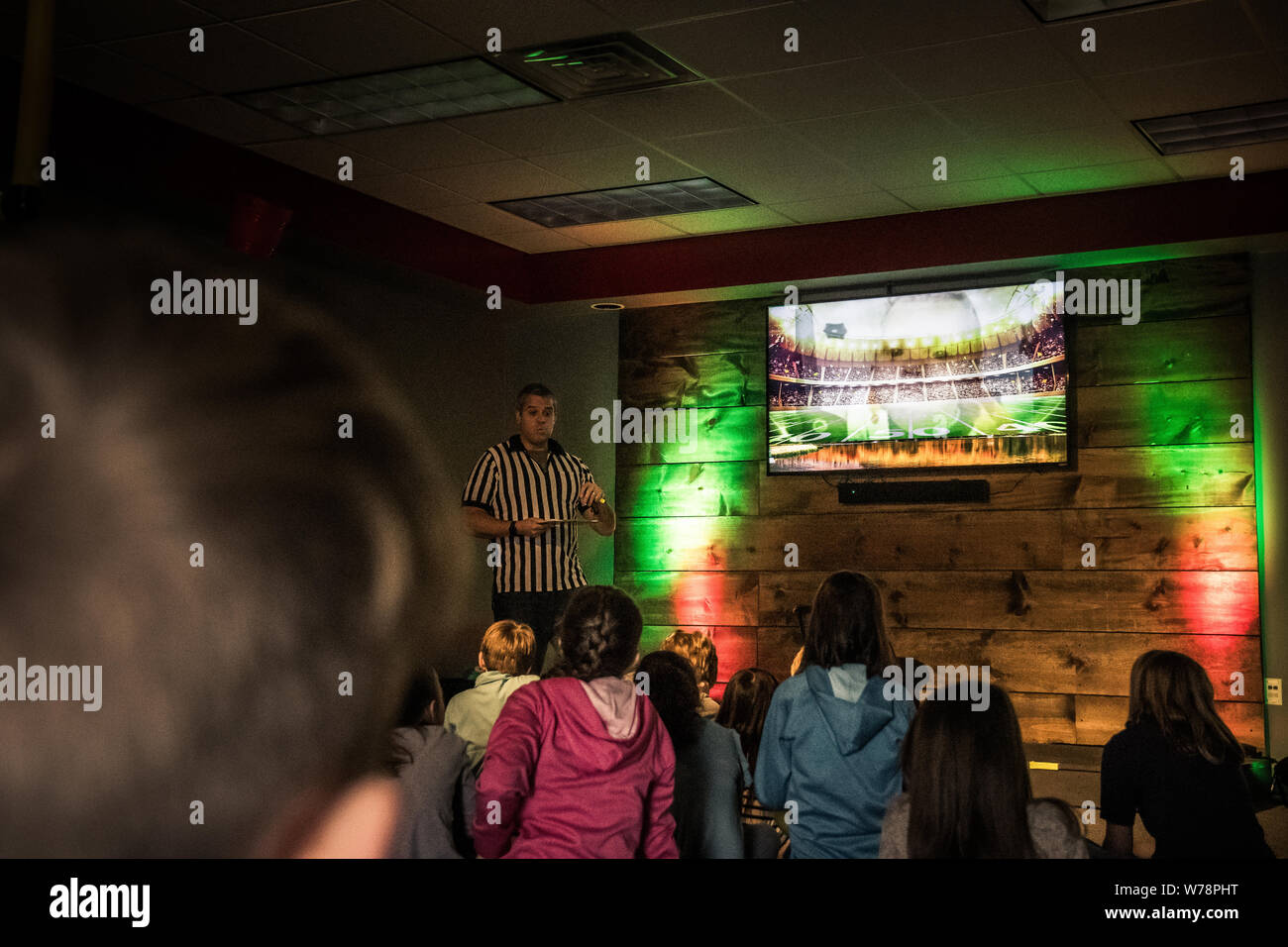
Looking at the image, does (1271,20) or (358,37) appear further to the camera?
(358,37)

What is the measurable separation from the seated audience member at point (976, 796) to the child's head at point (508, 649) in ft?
5.47

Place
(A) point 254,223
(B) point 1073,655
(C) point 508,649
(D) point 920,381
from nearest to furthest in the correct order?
(C) point 508,649, (A) point 254,223, (B) point 1073,655, (D) point 920,381

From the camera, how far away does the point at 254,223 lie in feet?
16.4

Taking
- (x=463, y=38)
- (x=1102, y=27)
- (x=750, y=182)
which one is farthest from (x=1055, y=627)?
(x=463, y=38)

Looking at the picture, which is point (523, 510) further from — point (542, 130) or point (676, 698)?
point (676, 698)

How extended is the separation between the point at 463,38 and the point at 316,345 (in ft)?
6.86

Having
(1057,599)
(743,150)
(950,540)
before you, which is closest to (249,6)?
(743,150)

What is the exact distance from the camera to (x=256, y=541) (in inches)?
206

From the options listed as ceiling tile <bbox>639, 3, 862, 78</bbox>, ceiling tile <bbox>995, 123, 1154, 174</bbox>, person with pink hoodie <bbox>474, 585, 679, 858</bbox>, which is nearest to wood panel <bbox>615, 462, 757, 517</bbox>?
ceiling tile <bbox>995, 123, 1154, 174</bbox>

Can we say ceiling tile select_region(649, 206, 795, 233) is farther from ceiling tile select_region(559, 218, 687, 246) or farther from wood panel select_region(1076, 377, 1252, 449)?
wood panel select_region(1076, 377, 1252, 449)

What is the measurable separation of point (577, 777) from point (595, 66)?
2.70 metres

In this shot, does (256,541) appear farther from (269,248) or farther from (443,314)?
(443,314)
